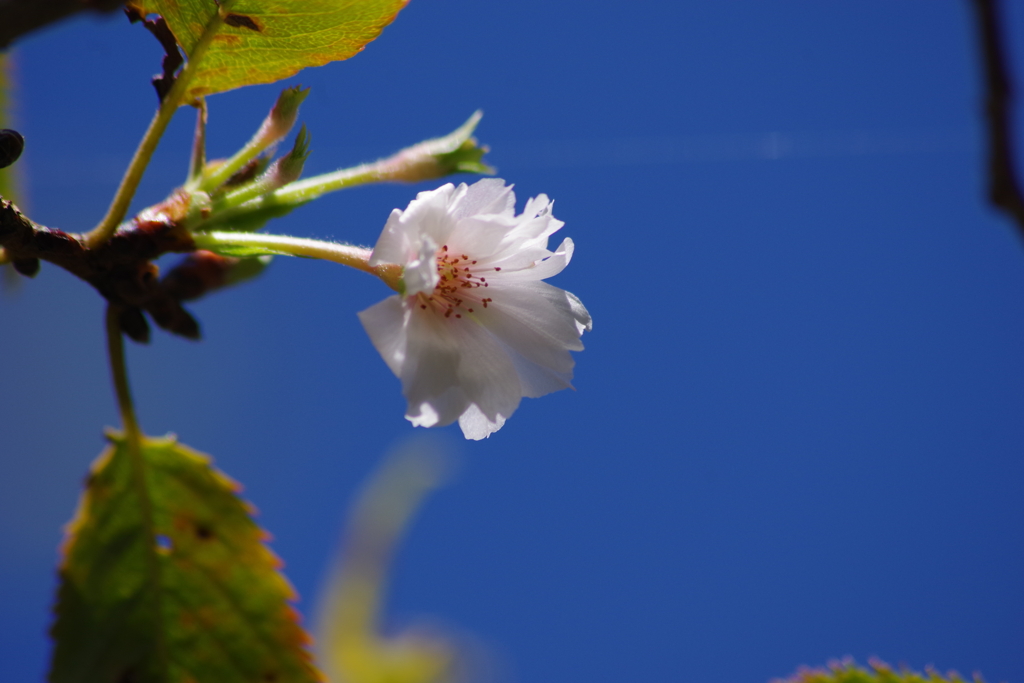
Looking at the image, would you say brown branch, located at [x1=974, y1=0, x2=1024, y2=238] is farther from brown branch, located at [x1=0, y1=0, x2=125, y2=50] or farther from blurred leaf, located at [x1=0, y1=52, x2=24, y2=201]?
blurred leaf, located at [x1=0, y1=52, x2=24, y2=201]

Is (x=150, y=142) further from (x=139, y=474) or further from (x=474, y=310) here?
(x=139, y=474)

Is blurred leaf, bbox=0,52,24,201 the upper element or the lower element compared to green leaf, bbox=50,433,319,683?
upper

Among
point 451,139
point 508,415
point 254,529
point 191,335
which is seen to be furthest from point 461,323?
point 254,529

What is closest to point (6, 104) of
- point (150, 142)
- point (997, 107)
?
point (150, 142)

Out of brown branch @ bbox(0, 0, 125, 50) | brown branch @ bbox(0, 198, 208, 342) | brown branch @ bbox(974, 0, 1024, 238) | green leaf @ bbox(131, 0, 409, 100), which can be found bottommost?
brown branch @ bbox(974, 0, 1024, 238)

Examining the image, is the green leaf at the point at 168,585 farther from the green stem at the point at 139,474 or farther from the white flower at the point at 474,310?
the white flower at the point at 474,310

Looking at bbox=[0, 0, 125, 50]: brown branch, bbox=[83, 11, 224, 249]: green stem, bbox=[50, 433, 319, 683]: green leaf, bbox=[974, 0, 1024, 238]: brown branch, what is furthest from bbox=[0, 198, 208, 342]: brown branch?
bbox=[974, 0, 1024, 238]: brown branch

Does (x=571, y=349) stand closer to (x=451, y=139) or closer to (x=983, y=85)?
(x=451, y=139)
